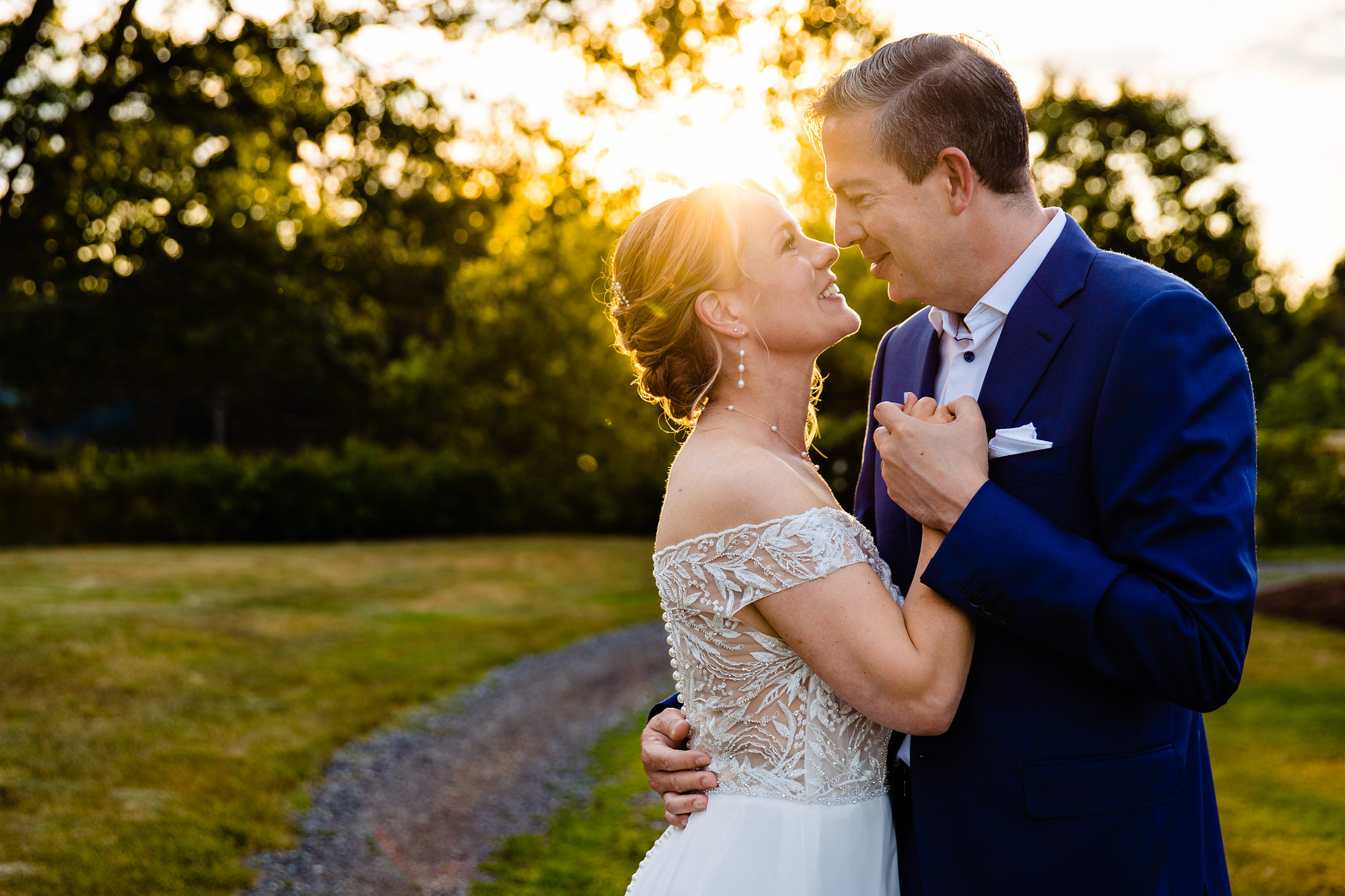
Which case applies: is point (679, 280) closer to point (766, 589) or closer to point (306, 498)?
point (766, 589)

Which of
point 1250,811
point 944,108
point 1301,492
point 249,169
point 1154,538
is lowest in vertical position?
point 1301,492

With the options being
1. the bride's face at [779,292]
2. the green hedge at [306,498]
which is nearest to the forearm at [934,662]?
the bride's face at [779,292]

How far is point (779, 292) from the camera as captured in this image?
8.79 feet

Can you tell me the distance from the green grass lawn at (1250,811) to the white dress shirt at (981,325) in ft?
14.7

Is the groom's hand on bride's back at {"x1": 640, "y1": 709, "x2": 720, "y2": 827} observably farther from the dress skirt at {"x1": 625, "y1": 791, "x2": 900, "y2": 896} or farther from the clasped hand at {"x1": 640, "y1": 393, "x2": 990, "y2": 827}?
the clasped hand at {"x1": 640, "y1": 393, "x2": 990, "y2": 827}

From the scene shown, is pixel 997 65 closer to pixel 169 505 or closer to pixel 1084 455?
pixel 1084 455

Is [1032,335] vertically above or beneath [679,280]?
beneath

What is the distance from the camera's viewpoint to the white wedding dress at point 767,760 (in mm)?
2453

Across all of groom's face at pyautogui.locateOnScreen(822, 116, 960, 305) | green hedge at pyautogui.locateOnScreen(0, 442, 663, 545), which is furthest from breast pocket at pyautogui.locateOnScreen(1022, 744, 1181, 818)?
green hedge at pyautogui.locateOnScreen(0, 442, 663, 545)

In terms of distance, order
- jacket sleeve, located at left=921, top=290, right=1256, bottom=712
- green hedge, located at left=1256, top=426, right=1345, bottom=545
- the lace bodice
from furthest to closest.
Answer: green hedge, located at left=1256, top=426, right=1345, bottom=545
the lace bodice
jacket sleeve, located at left=921, top=290, right=1256, bottom=712

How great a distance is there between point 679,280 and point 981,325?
771mm

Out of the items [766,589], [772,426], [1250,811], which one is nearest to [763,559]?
[766,589]

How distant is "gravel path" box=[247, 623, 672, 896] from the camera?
6.22 metres

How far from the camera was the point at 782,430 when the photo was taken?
2754mm
